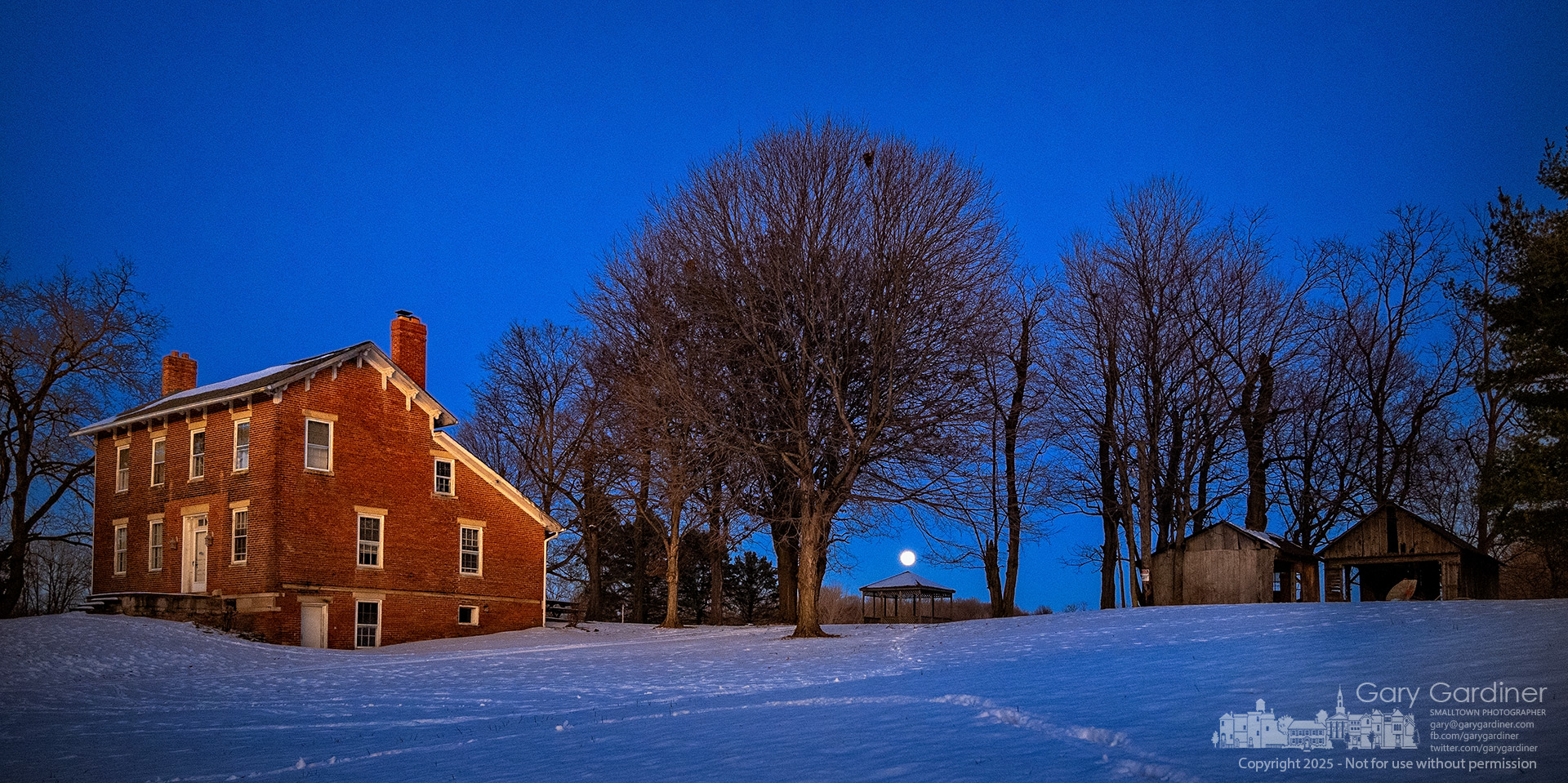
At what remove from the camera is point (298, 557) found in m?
33.2

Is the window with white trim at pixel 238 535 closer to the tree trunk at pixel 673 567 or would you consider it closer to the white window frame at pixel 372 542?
the white window frame at pixel 372 542

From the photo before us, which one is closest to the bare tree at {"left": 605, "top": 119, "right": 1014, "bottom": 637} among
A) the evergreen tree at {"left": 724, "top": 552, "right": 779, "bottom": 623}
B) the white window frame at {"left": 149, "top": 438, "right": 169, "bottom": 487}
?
the white window frame at {"left": 149, "top": 438, "right": 169, "bottom": 487}

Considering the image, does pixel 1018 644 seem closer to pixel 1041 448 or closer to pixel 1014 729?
pixel 1014 729

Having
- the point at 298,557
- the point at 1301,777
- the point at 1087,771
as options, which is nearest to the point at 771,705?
the point at 1087,771

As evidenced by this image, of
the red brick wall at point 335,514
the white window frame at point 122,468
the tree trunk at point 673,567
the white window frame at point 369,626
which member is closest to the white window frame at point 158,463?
the red brick wall at point 335,514

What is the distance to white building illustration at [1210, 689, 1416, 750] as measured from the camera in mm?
9938

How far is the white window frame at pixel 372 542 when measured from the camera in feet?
116

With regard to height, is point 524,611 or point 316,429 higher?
point 316,429

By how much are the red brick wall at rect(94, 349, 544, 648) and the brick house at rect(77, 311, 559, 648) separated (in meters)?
0.06

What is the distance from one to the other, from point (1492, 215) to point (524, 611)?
1501 inches

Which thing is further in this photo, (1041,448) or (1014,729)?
(1041,448)

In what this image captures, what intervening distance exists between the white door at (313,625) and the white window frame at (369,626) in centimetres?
118

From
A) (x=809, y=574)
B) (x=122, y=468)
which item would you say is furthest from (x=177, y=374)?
(x=809, y=574)

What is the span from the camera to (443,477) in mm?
38750
